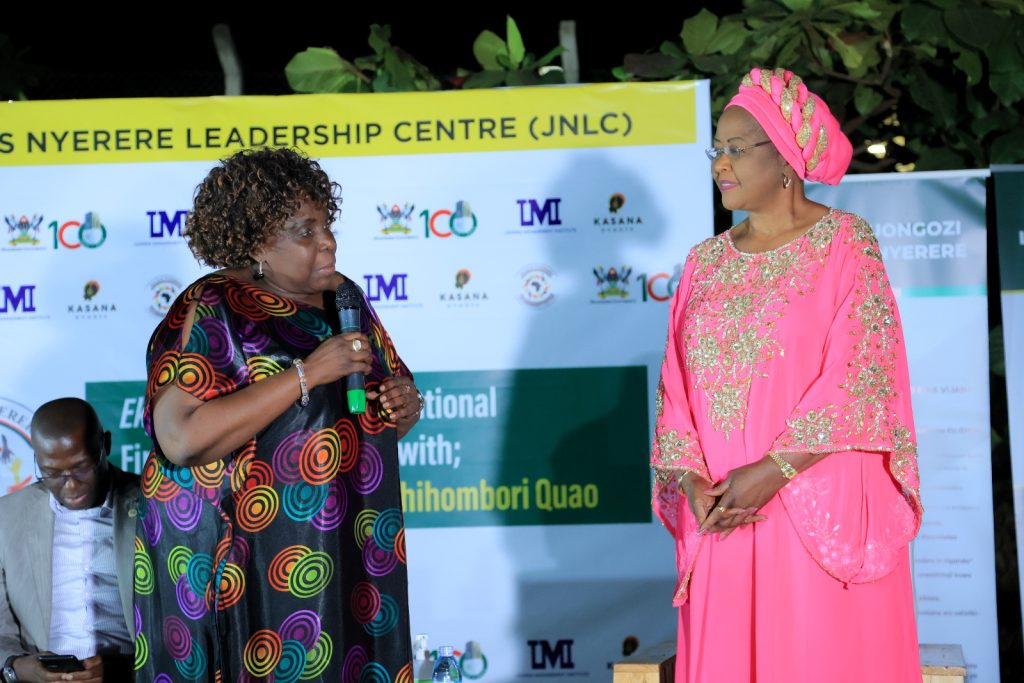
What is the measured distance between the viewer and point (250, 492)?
8.81 feet

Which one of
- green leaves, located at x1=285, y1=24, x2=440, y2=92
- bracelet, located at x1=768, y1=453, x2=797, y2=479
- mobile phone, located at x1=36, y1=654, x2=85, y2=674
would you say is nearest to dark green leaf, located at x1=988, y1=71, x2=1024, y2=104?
green leaves, located at x1=285, y1=24, x2=440, y2=92

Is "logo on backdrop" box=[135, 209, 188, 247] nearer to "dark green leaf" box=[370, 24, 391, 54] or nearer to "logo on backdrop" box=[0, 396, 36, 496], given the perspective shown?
"logo on backdrop" box=[0, 396, 36, 496]

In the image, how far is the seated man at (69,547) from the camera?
361 cm

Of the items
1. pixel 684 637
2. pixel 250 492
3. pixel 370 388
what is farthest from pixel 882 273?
pixel 250 492

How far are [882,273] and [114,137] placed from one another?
10.5 feet

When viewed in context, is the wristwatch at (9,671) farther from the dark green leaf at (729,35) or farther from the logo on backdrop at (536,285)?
the dark green leaf at (729,35)

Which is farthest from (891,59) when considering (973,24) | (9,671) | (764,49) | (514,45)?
(9,671)

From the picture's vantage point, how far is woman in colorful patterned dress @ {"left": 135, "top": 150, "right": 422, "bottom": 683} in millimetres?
2660

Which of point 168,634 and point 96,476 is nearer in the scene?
point 168,634

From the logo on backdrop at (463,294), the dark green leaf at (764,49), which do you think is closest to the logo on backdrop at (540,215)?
the logo on backdrop at (463,294)

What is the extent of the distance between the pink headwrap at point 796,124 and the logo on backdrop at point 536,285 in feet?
6.14

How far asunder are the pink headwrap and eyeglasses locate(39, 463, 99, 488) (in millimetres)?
2080

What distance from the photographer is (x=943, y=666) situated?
347cm

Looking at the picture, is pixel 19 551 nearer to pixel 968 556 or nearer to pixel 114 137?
pixel 114 137
